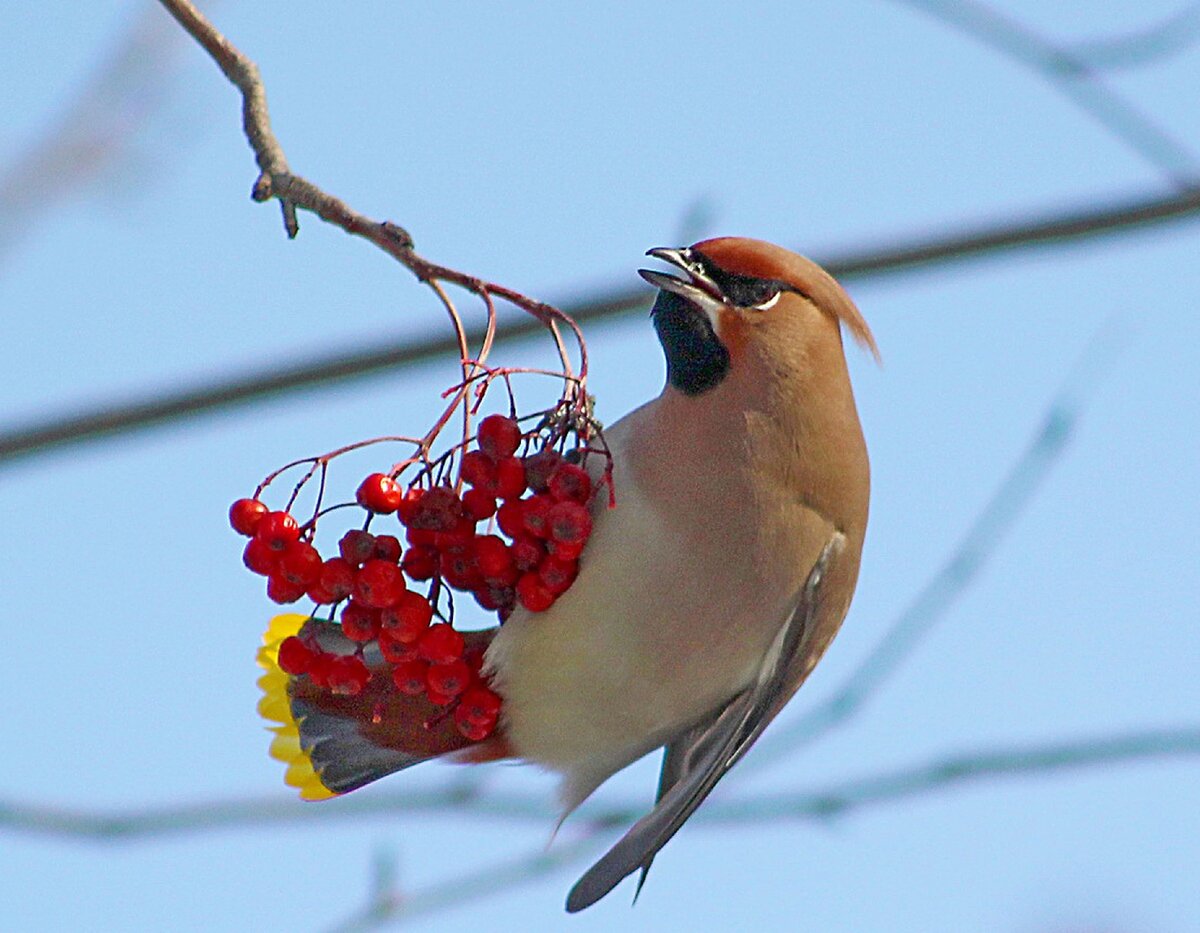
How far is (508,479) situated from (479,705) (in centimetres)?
53

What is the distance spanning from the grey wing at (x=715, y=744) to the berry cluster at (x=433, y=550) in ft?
1.39

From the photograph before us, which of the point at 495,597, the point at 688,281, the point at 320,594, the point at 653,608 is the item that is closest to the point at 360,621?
the point at 320,594

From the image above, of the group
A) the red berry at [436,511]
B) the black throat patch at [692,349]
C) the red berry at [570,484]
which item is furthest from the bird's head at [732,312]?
the red berry at [436,511]

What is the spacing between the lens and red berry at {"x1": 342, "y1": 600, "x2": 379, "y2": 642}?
7.70 ft

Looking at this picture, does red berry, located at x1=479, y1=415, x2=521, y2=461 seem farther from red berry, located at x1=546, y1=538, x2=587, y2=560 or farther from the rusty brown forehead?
the rusty brown forehead

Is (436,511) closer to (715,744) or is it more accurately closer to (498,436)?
(498,436)

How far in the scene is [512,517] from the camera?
7.74 ft

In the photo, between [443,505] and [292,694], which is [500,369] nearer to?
[443,505]

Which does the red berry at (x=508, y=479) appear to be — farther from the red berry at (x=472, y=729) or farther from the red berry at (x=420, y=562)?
the red berry at (x=472, y=729)

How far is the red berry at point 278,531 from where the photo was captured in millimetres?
2326

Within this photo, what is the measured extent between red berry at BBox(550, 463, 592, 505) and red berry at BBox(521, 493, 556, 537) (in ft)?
0.10

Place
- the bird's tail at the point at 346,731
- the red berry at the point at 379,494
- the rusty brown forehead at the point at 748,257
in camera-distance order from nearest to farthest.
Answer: the red berry at the point at 379,494, the rusty brown forehead at the point at 748,257, the bird's tail at the point at 346,731

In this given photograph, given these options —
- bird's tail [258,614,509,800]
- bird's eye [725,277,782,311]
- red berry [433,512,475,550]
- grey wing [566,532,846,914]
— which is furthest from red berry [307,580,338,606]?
bird's eye [725,277,782,311]

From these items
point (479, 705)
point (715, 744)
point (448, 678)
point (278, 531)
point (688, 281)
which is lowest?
point (715, 744)
